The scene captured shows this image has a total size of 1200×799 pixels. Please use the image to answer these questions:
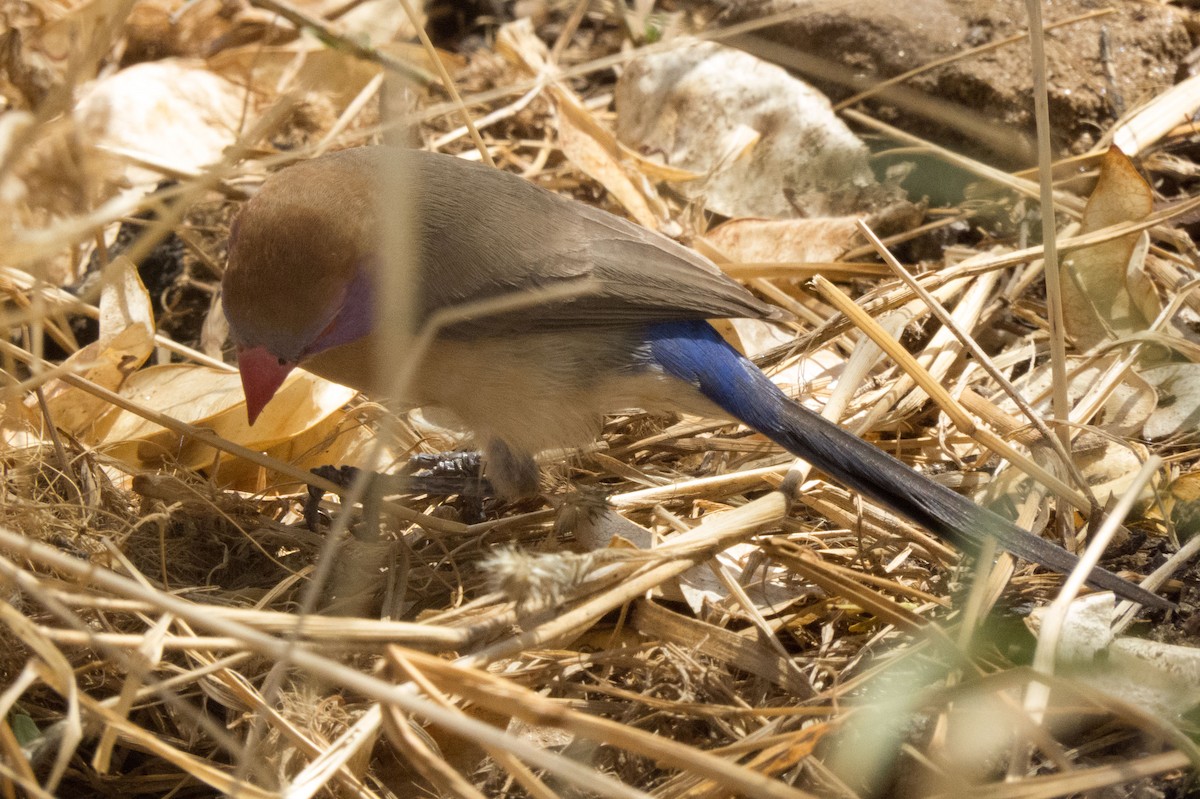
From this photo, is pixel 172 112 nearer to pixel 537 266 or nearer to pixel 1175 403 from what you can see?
pixel 537 266

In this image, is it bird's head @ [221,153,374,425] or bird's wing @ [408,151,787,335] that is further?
bird's wing @ [408,151,787,335]

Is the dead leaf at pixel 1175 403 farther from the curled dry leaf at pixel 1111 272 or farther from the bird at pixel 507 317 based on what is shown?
the bird at pixel 507 317

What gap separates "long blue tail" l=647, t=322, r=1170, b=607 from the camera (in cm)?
245

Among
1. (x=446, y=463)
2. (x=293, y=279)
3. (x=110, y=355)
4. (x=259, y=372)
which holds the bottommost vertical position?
(x=446, y=463)

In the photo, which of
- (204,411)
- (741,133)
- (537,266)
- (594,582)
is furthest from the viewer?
(741,133)

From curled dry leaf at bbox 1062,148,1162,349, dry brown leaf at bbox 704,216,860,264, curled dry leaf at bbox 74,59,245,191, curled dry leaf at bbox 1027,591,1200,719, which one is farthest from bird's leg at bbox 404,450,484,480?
curled dry leaf at bbox 1062,148,1162,349

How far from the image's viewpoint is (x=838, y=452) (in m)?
2.63

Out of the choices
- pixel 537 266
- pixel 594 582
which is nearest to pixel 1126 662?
pixel 594 582

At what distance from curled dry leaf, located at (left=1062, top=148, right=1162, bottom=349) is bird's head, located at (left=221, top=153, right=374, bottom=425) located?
6.93 feet

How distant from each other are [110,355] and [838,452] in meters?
2.03

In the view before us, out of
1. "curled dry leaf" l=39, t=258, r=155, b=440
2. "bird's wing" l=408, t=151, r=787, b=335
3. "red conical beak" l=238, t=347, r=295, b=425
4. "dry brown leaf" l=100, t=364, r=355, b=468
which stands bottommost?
"dry brown leaf" l=100, t=364, r=355, b=468

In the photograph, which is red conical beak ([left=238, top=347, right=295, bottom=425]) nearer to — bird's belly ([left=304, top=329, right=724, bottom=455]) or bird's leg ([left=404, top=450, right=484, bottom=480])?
bird's belly ([left=304, top=329, right=724, bottom=455])

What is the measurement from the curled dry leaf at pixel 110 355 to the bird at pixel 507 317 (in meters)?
0.59

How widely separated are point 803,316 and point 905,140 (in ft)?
2.90
